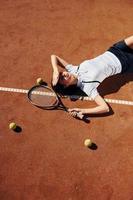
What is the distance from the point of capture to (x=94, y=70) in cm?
857

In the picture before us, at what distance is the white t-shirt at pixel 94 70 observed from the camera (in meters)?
8.46

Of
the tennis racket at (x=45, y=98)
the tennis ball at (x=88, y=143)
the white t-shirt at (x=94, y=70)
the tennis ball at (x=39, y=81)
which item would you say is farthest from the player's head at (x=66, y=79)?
the tennis ball at (x=88, y=143)

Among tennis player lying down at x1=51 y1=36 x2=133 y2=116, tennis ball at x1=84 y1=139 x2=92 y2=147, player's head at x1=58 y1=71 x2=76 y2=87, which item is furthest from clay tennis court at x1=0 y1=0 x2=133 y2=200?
player's head at x1=58 y1=71 x2=76 y2=87

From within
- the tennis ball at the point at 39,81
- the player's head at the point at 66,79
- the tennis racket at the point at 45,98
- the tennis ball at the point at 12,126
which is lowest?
the tennis ball at the point at 12,126

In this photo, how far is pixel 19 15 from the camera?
11.0 m

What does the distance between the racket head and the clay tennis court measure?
15 cm

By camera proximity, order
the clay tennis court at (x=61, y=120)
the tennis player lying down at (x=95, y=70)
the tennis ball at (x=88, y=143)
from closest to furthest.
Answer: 1. the clay tennis court at (x=61, y=120)
2. the tennis ball at (x=88, y=143)
3. the tennis player lying down at (x=95, y=70)

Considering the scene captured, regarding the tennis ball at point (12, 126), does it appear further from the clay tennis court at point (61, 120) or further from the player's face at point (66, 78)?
the player's face at point (66, 78)

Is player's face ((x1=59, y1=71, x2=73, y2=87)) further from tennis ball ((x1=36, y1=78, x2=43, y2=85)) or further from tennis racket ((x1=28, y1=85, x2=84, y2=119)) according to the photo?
tennis ball ((x1=36, y1=78, x2=43, y2=85))

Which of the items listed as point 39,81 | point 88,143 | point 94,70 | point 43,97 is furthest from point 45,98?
point 88,143

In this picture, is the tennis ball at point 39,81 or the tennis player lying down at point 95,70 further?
the tennis ball at point 39,81

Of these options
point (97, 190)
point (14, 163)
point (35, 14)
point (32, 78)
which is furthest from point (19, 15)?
point (97, 190)

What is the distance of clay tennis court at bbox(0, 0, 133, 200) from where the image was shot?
24.7ft

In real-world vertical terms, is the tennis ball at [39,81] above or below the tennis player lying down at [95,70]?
below
